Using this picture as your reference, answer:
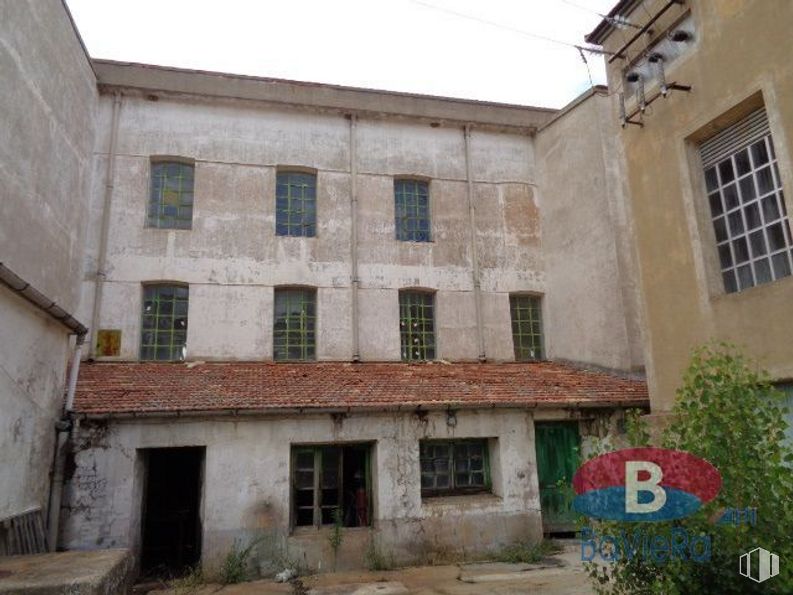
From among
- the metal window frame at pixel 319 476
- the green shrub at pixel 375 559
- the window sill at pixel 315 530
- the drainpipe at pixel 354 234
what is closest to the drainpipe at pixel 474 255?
the drainpipe at pixel 354 234

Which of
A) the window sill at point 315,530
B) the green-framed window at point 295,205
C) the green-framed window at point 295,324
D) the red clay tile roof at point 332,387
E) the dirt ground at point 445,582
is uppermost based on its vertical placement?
the green-framed window at point 295,205

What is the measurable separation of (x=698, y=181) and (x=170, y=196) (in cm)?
1158

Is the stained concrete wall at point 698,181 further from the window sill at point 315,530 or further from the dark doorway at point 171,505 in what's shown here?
the dark doorway at point 171,505

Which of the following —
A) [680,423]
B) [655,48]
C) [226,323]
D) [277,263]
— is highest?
[655,48]

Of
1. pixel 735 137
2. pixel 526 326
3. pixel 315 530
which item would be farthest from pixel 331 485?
pixel 735 137

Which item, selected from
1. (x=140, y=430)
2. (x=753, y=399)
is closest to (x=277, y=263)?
(x=140, y=430)

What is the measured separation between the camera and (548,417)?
1222 cm

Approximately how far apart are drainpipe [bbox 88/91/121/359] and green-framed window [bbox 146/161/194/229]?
91 cm

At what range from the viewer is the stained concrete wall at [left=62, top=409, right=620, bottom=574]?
10.0 meters

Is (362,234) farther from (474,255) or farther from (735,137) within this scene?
(735,137)

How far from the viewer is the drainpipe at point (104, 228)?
1292cm

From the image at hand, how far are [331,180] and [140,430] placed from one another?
785 cm

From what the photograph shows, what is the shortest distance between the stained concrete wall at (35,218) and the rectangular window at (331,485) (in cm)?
430

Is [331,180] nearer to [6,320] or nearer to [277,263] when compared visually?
[277,263]
